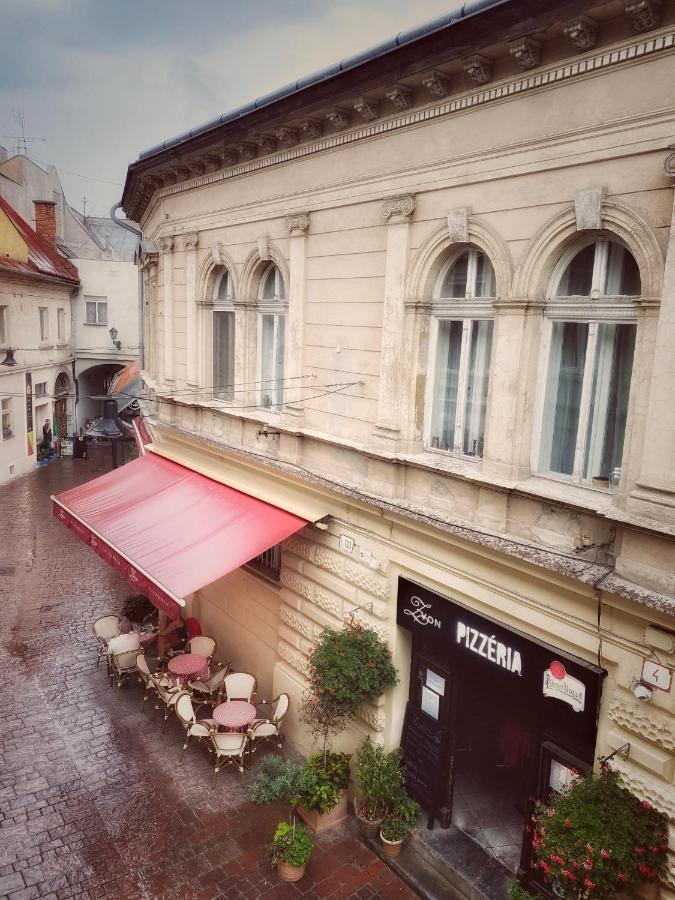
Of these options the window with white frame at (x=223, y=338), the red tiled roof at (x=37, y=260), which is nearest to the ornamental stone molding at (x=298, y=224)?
the window with white frame at (x=223, y=338)

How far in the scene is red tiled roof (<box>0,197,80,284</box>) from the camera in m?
23.1

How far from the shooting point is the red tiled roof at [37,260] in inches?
910

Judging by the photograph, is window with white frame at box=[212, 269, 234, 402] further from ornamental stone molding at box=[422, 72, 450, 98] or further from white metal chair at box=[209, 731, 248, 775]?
white metal chair at box=[209, 731, 248, 775]

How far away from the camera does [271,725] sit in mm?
9125

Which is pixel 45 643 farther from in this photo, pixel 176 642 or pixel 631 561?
pixel 631 561

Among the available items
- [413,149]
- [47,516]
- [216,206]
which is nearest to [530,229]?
[413,149]

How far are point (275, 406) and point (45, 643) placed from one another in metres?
6.82

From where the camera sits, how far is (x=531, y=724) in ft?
22.9

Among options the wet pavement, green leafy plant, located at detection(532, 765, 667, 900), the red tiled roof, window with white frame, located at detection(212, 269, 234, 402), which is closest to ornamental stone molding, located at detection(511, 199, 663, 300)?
green leafy plant, located at detection(532, 765, 667, 900)

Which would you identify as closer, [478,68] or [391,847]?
[478,68]

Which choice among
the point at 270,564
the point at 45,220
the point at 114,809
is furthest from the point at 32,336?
the point at 114,809

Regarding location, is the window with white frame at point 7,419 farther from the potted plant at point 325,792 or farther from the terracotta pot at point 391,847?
the terracotta pot at point 391,847

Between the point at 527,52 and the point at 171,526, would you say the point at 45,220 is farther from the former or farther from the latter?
the point at 527,52

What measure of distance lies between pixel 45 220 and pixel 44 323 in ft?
20.5
